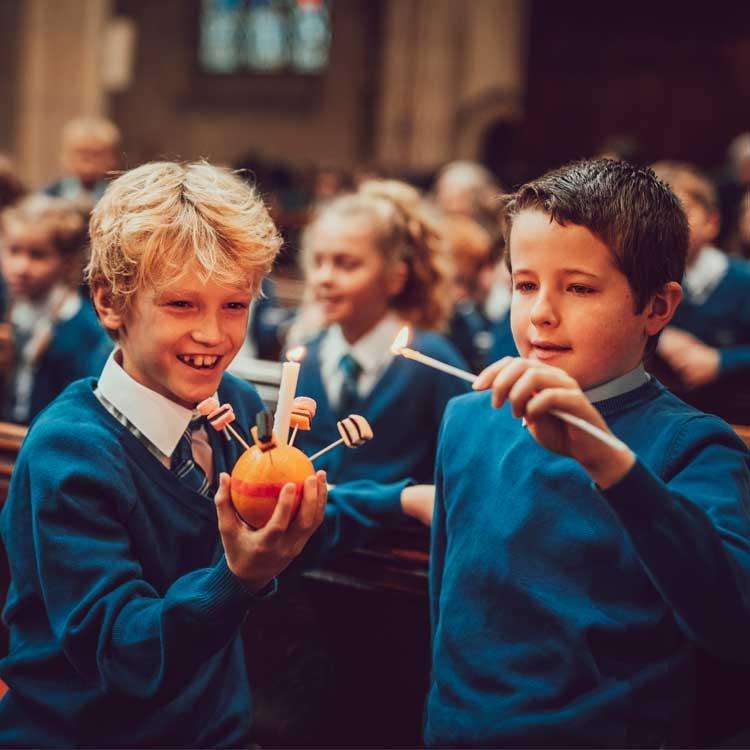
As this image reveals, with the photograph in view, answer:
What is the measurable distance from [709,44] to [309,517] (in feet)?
41.5

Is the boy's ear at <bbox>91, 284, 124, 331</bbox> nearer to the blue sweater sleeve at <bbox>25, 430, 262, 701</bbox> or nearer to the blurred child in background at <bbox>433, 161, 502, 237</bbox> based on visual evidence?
the blue sweater sleeve at <bbox>25, 430, 262, 701</bbox>

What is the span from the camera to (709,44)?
1244 cm

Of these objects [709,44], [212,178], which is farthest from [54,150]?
[212,178]

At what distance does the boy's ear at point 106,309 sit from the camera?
1.53 metres

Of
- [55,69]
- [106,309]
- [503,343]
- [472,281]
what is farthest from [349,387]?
[55,69]

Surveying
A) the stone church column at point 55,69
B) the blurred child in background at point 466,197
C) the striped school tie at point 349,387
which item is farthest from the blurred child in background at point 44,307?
the stone church column at point 55,69

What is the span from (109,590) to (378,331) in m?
1.87

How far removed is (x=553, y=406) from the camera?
3.58ft

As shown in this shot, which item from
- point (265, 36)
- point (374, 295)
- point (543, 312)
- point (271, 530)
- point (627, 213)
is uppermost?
point (265, 36)

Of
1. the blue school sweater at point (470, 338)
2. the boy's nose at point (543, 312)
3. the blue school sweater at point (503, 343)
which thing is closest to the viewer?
the boy's nose at point (543, 312)

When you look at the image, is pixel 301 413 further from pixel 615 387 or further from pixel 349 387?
pixel 349 387

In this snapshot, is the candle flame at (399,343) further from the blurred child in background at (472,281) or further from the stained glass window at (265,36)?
the stained glass window at (265,36)

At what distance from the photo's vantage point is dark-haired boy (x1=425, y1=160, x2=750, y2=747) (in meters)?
1.28

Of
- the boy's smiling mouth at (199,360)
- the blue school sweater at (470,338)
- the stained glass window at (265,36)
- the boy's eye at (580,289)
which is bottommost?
the blue school sweater at (470,338)
